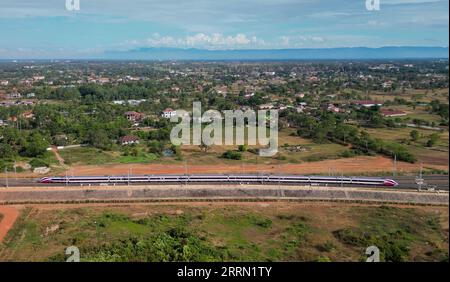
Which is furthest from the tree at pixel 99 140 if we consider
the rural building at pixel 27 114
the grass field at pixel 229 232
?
the rural building at pixel 27 114

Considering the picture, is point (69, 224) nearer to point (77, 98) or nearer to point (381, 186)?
point (381, 186)

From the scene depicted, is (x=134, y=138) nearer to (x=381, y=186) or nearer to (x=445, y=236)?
(x=381, y=186)

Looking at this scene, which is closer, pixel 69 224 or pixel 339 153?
pixel 69 224

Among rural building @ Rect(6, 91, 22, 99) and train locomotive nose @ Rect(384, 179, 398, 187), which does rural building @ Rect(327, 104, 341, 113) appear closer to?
train locomotive nose @ Rect(384, 179, 398, 187)

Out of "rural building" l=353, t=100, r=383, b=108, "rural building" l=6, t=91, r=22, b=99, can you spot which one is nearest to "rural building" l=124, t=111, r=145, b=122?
"rural building" l=353, t=100, r=383, b=108

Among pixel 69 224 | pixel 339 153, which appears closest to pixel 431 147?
pixel 339 153

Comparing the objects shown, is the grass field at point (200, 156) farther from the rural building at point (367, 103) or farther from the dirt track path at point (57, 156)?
the rural building at point (367, 103)
